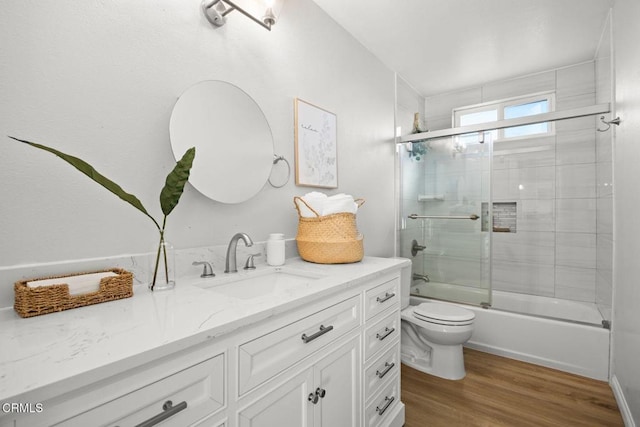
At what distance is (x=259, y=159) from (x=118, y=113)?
62 centimetres

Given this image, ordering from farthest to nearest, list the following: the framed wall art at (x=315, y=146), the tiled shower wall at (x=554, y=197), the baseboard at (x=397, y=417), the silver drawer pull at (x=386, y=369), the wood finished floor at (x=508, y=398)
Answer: the tiled shower wall at (x=554, y=197) < the framed wall art at (x=315, y=146) < the wood finished floor at (x=508, y=398) < the baseboard at (x=397, y=417) < the silver drawer pull at (x=386, y=369)

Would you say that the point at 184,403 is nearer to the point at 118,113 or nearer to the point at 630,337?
the point at 118,113

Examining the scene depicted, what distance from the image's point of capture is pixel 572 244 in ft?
9.14

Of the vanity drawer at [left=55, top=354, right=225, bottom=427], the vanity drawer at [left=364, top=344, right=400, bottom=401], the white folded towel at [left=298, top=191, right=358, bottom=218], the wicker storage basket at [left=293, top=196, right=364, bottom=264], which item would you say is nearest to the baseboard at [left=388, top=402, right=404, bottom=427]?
the vanity drawer at [left=364, top=344, right=400, bottom=401]

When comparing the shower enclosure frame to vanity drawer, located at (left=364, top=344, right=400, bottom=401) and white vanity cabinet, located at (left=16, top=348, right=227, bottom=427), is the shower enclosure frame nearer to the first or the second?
vanity drawer, located at (left=364, top=344, right=400, bottom=401)

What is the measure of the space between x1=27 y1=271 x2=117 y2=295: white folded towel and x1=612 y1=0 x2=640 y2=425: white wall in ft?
7.34

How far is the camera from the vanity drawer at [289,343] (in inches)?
30.5

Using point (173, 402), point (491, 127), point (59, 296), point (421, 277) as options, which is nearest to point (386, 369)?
point (173, 402)

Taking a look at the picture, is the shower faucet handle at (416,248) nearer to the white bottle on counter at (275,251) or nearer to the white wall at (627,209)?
the white wall at (627,209)

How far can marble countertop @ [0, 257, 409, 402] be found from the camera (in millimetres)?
486

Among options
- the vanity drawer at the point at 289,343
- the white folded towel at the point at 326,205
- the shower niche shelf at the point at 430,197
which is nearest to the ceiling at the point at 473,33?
the shower niche shelf at the point at 430,197

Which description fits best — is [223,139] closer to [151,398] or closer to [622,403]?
[151,398]

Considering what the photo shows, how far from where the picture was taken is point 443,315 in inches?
81.7

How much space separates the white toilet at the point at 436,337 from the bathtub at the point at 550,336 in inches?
19.1
